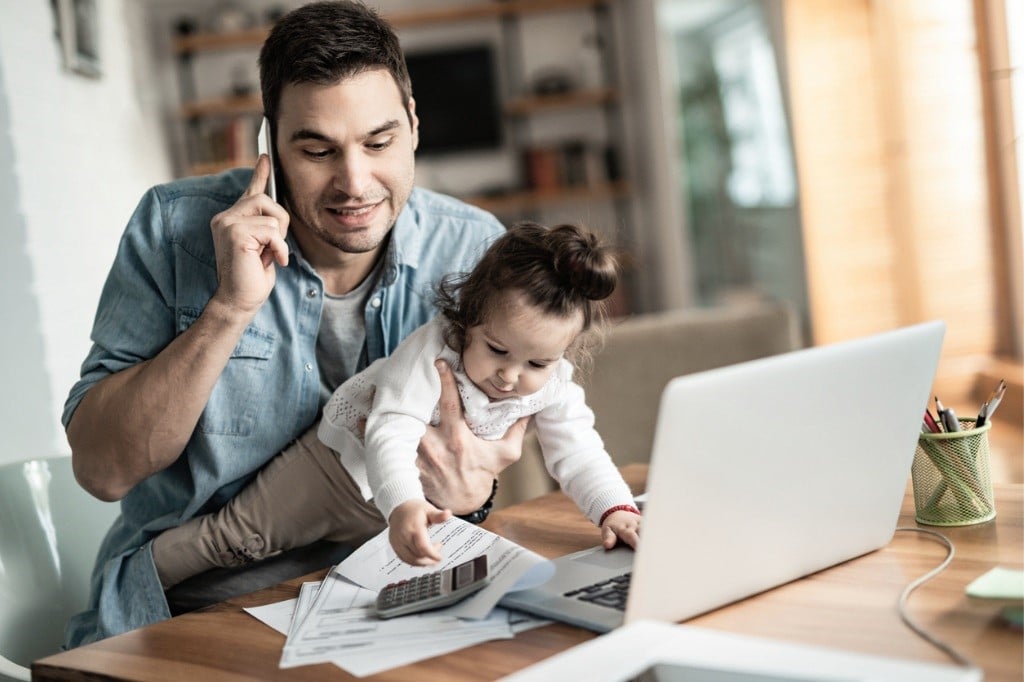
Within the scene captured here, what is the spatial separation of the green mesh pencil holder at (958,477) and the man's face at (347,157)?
0.83 metres

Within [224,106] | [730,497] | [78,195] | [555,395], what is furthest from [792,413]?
[224,106]

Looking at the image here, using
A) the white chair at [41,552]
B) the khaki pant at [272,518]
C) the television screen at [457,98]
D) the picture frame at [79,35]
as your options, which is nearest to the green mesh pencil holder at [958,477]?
the khaki pant at [272,518]

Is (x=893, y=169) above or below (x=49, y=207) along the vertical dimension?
below

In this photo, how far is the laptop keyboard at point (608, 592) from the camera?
0.98 m

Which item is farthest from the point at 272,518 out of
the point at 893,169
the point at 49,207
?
the point at 893,169

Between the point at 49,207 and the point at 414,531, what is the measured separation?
2.54 meters

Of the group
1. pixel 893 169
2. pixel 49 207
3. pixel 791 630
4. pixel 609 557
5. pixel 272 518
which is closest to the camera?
pixel 791 630

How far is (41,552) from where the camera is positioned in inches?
61.3

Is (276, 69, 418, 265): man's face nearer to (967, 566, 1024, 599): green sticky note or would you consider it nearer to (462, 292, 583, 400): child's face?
(462, 292, 583, 400): child's face

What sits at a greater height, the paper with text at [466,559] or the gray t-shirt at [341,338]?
the gray t-shirt at [341,338]

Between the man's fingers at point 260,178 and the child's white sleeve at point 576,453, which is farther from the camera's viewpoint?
the man's fingers at point 260,178

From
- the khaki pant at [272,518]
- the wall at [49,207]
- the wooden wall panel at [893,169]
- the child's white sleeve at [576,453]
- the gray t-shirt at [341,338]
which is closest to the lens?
the child's white sleeve at [576,453]

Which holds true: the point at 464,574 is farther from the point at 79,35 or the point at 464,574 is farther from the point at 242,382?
the point at 79,35

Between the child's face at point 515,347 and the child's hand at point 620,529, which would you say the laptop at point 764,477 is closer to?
the child's hand at point 620,529
